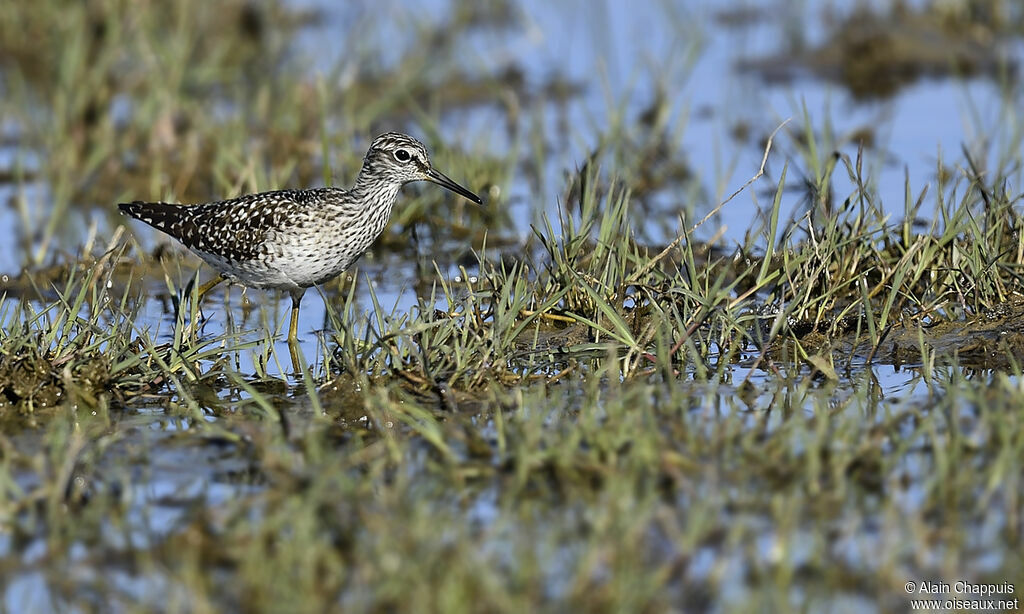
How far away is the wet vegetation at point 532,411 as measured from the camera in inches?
214

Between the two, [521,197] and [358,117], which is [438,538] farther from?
[358,117]

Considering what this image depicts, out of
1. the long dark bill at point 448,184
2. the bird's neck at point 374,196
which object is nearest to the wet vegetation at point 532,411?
the bird's neck at point 374,196

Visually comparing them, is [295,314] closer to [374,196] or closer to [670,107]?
[374,196]

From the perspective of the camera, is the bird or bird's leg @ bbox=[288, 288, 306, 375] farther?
the bird

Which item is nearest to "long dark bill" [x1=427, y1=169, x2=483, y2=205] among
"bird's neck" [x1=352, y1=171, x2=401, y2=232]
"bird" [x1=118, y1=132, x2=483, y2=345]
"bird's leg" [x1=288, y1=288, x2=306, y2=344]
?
"bird" [x1=118, y1=132, x2=483, y2=345]

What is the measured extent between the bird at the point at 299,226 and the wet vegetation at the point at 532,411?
1.05ft

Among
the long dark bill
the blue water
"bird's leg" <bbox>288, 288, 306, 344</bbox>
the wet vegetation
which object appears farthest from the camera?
the blue water

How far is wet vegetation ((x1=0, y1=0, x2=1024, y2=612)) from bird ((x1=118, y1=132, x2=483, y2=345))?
0.32m

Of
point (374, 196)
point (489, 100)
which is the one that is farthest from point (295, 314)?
point (489, 100)

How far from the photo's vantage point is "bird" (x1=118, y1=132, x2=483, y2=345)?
352 inches

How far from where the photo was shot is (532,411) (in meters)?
6.79

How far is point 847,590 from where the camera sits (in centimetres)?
533

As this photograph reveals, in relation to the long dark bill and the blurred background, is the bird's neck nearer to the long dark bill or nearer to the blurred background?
the long dark bill

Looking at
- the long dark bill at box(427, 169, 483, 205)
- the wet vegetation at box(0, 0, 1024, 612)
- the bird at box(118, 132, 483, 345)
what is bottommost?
the wet vegetation at box(0, 0, 1024, 612)
